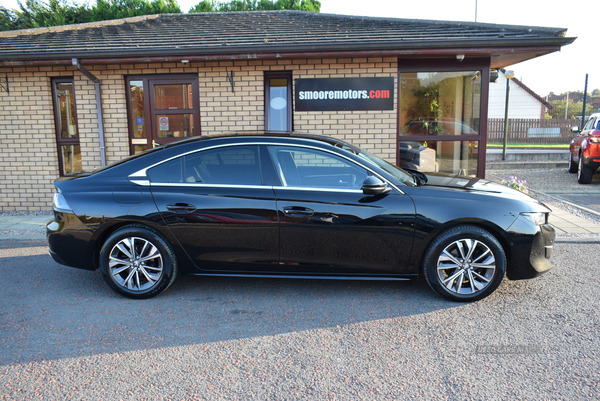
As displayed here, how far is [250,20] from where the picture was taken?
10289mm

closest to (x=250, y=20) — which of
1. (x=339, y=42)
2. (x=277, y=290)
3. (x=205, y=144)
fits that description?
(x=339, y=42)

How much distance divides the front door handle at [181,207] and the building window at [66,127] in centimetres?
545

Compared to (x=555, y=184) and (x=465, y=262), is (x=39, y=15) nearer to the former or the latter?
(x=555, y=184)

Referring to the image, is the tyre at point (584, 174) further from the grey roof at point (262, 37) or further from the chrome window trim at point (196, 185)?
the chrome window trim at point (196, 185)

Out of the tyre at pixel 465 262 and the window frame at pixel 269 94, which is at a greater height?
the window frame at pixel 269 94

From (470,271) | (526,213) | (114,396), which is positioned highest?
(526,213)

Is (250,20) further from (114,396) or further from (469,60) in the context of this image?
(114,396)

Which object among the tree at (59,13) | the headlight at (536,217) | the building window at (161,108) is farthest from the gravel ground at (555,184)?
the tree at (59,13)

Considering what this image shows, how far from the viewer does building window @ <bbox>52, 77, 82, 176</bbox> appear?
8.61 metres

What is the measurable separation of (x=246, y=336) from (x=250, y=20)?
8621 millimetres

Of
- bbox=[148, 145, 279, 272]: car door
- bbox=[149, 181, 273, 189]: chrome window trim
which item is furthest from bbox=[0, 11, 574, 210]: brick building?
bbox=[149, 181, 273, 189]: chrome window trim

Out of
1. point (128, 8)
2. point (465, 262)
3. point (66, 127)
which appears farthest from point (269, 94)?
point (128, 8)

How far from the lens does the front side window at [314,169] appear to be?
419 centimetres

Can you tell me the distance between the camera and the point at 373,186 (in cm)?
398
